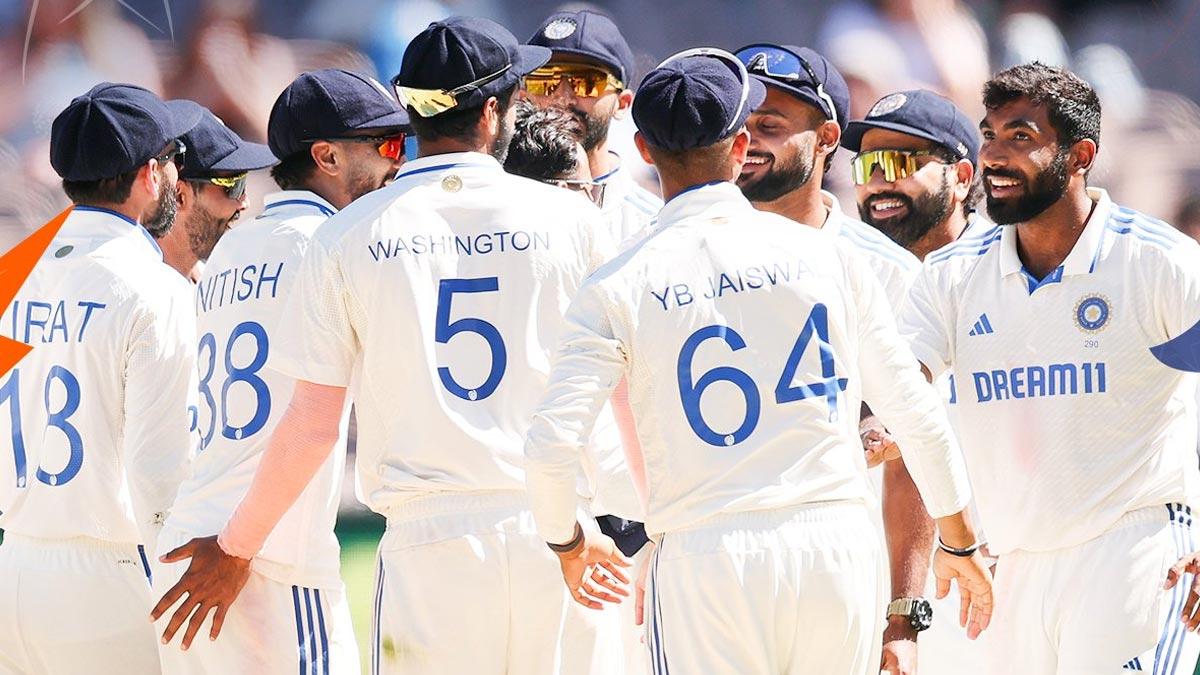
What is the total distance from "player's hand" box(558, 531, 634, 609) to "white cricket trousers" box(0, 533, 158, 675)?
1478 millimetres

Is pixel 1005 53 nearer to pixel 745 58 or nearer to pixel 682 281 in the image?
pixel 745 58

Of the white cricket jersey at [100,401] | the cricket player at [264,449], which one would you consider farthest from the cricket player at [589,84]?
the white cricket jersey at [100,401]

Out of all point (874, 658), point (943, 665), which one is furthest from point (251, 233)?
point (943, 665)

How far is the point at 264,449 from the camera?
180 inches

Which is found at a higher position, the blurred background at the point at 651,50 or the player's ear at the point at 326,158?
the blurred background at the point at 651,50

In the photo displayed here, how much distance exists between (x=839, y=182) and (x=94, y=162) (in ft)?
17.4

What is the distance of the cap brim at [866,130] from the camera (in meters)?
6.60

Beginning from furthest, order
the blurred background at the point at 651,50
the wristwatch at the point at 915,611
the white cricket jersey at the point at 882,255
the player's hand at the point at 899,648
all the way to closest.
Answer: the blurred background at the point at 651,50
the white cricket jersey at the point at 882,255
the wristwatch at the point at 915,611
the player's hand at the point at 899,648

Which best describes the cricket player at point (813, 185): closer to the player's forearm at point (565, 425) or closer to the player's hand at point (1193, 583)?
the player's hand at point (1193, 583)

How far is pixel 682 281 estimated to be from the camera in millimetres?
3996

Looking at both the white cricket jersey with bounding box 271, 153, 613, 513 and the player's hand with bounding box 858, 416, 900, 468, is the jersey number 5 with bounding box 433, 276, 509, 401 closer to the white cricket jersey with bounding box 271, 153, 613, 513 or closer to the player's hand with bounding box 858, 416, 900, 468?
the white cricket jersey with bounding box 271, 153, 613, 513

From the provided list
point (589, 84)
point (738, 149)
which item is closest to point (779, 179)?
point (589, 84)

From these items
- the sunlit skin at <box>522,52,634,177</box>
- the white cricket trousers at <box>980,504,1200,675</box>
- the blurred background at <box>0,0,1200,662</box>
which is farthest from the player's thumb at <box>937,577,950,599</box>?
the blurred background at <box>0,0,1200,662</box>

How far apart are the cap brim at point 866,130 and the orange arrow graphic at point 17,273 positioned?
9.56 feet
